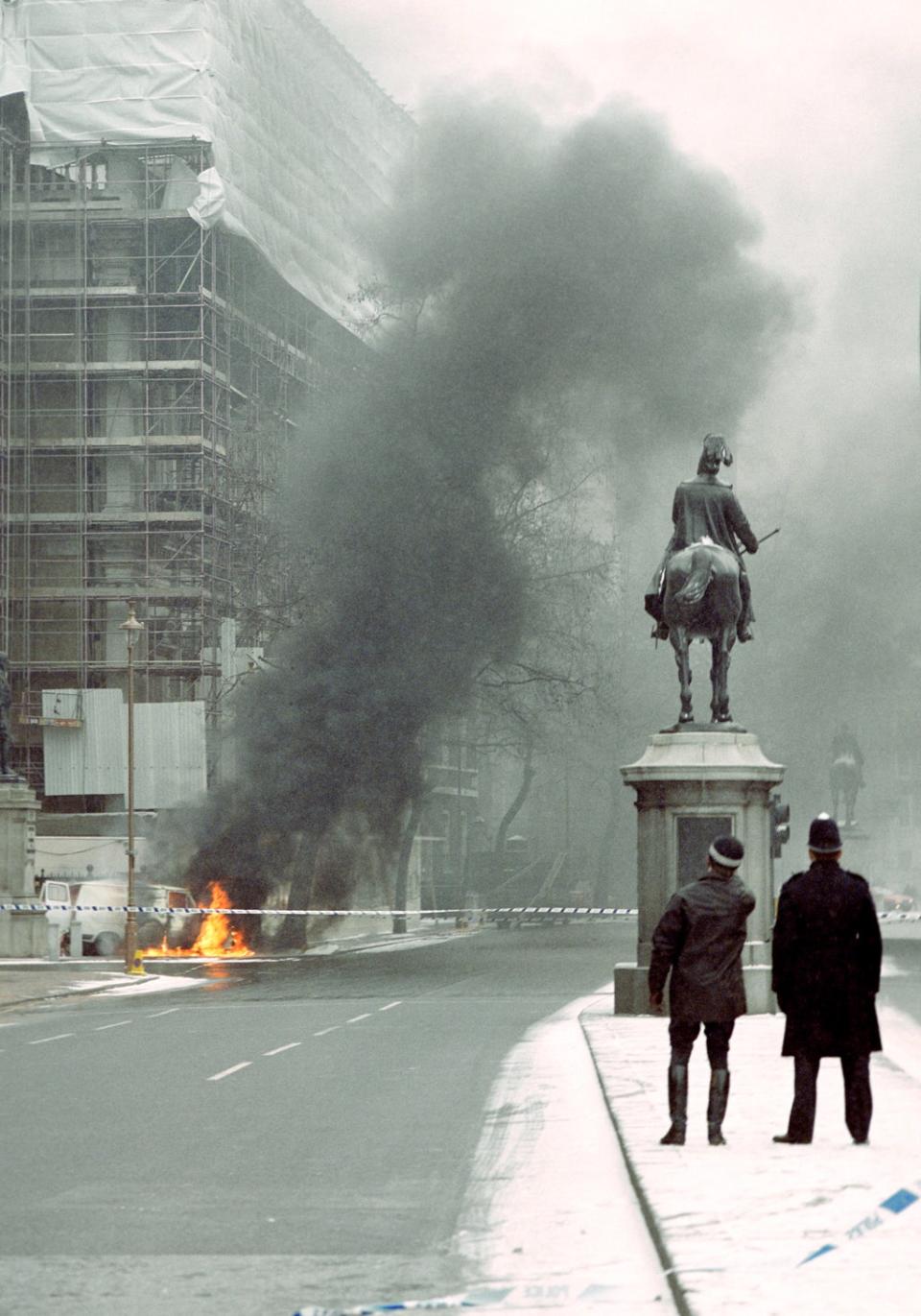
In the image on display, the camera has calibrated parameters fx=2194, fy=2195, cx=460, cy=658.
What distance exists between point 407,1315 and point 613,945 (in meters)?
42.6

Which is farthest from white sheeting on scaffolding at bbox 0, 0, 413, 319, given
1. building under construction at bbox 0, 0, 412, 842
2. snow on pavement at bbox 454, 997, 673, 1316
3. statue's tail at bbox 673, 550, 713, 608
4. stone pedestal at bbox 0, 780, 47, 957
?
snow on pavement at bbox 454, 997, 673, 1316

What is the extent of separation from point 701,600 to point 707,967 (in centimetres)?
1222

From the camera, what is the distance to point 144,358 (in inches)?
2486

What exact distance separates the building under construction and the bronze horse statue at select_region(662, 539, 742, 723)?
121 feet

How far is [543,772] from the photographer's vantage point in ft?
286

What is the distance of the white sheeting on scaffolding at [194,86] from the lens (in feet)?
200

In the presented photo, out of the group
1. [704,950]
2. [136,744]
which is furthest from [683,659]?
[136,744]

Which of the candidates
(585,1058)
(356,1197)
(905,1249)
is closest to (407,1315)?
(905,1249)

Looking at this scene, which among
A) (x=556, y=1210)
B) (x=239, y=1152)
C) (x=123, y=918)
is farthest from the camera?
(x=123, y=918)

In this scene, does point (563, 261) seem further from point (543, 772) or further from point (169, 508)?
point (543, 772)

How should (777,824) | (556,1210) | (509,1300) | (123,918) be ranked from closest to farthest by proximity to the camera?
(509,1300) → (556,1210) → (777,824) → (123,918)

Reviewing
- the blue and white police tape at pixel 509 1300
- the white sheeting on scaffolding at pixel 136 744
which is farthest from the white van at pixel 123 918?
the blue and white police tape at pixel 509 1300

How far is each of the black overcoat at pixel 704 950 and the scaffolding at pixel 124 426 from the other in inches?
1981

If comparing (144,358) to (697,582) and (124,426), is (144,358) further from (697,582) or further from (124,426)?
(697,582)
